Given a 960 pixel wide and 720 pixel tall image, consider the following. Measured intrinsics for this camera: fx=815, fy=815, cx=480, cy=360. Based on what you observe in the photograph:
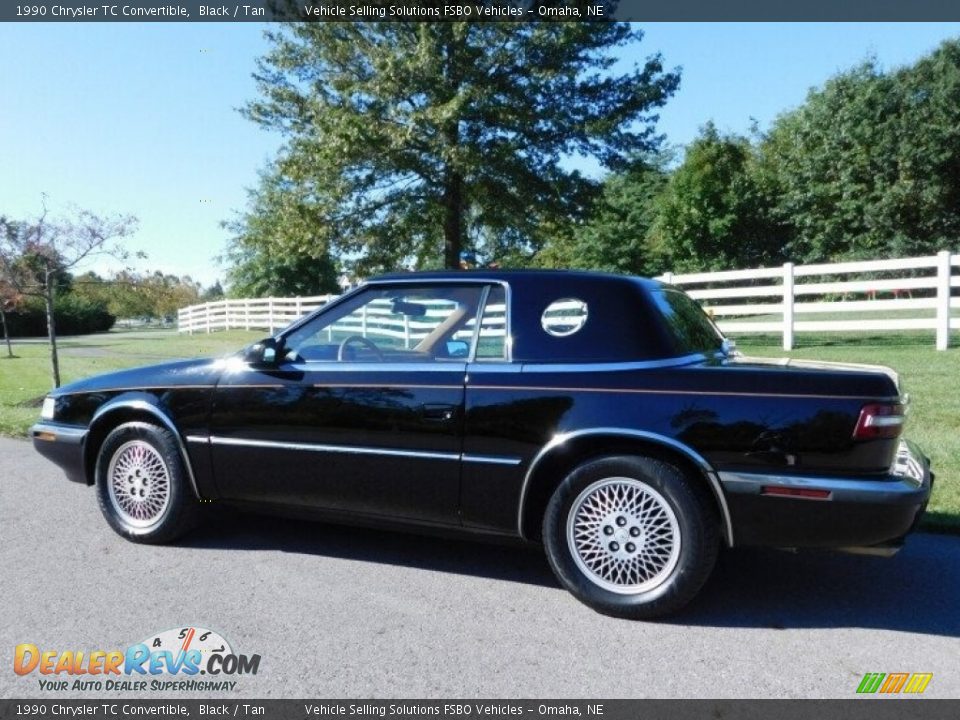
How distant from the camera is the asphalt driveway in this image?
9.95ft

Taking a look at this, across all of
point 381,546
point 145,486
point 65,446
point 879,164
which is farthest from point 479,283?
point 879,164

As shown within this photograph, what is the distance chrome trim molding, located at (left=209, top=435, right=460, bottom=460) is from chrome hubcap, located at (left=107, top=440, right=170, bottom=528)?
468mm

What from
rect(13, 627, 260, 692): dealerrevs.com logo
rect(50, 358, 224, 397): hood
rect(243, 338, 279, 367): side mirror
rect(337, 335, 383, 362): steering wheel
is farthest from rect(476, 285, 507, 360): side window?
rect(13, 627, 260, 692): dealerrevs.com logo

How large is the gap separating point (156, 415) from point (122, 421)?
0.35m

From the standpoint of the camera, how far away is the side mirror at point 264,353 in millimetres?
4426

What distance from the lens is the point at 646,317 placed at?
12.7ft

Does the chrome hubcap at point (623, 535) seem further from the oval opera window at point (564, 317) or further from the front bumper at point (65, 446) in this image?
the front bumper at point (65, 446)

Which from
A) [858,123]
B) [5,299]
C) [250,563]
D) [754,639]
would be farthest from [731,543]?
[858,123]

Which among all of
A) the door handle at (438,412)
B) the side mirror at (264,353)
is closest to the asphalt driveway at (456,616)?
the door handle at (438,412)

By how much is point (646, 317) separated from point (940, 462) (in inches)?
145

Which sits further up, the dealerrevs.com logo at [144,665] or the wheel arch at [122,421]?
the wheel arch at [122,421]

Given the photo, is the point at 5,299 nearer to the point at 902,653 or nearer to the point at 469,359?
the point at 469,359

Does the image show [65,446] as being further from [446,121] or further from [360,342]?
[446,121]

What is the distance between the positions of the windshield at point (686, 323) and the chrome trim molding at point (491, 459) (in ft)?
3.10
